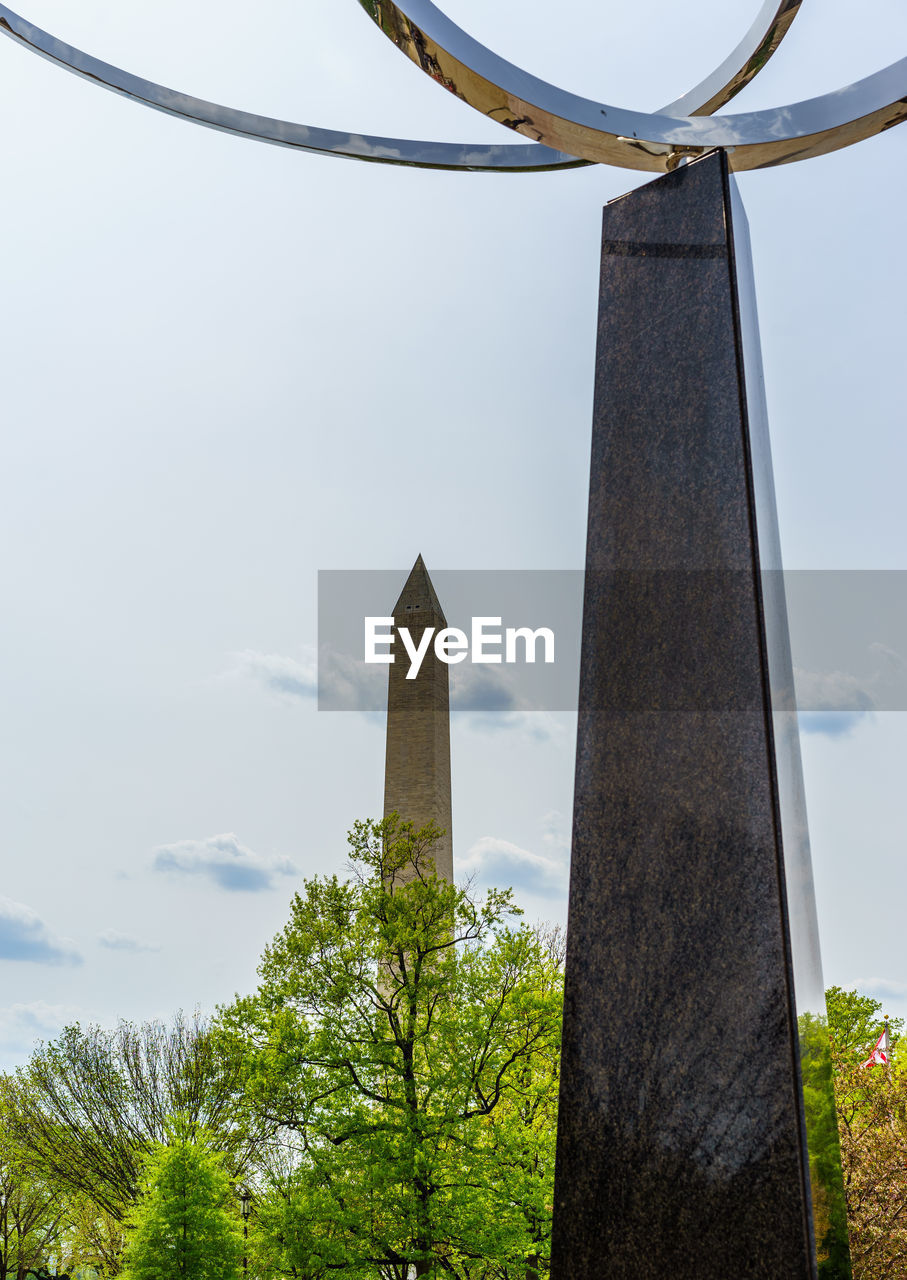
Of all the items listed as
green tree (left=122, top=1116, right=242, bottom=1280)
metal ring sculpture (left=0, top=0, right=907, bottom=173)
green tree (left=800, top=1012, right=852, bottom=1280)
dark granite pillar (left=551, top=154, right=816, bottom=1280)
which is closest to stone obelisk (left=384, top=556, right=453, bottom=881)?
green tree (left=122, top=1116, right=242, bottom=1280)

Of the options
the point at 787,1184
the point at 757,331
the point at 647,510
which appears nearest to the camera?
the point at 787,1184

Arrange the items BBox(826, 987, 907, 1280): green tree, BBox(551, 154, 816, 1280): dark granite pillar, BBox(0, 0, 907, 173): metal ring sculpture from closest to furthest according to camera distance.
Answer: BBox(551, 154, 816, 1280): dark granite pillar < BBox(0, 0, 907, 173): metal ring sculpture < BBox(826, 987, 907, 1280): green tree

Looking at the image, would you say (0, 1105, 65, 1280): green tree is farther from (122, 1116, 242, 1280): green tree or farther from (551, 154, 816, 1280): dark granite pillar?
(551, 154, 816, 1280): dark granite pillar

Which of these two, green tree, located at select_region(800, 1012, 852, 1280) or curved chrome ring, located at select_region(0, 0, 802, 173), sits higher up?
curved chrome ring, located at select_region(0, 0, 802, 173)

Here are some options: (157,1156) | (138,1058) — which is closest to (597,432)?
(157,1156)

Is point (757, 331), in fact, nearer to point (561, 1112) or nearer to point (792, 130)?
point (792, 130)

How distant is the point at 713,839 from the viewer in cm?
419

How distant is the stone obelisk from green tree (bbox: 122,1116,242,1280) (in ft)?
23.6

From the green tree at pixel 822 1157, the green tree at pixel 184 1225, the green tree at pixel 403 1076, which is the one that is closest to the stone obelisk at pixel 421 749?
the green tree at pixel 403 1076

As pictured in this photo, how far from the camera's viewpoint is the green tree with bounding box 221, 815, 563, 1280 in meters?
12.9

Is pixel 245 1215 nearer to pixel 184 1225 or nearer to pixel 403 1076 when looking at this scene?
pixel 184 1225

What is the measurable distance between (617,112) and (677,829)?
3.67m

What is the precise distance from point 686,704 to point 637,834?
58cm

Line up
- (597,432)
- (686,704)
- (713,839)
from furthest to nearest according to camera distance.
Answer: (597,432)
(686,704)
(713,839)
